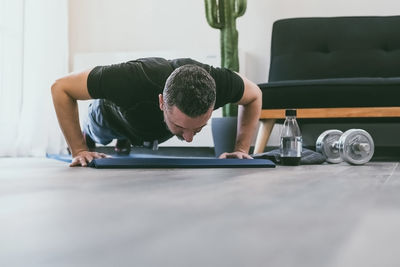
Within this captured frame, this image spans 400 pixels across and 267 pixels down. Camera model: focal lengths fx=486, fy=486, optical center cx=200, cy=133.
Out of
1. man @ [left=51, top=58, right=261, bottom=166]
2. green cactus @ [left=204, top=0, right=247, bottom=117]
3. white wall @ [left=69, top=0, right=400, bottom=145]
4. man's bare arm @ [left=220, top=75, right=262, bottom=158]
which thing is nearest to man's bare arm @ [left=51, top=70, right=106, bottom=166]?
man @ [left=51, top=58, right=261, bottom=166]

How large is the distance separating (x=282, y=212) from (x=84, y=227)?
0.92 feet

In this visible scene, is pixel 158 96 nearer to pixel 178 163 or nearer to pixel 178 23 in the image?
pixel 178 163

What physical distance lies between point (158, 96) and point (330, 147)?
911mm

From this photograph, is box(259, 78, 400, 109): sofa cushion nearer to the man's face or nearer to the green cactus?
the green cactus

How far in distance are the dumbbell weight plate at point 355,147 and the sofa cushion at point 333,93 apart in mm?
490

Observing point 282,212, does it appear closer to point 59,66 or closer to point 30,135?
point 30,135

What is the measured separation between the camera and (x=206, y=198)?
841 millimetres

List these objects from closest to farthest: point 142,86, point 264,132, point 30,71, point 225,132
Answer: point 142,86 → point 264,132 → point 225,132 → point 30,71

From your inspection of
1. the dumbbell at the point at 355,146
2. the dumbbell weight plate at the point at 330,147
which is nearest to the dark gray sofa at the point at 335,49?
the dumbbell weight plate at the point at 330,147

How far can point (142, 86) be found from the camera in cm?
153

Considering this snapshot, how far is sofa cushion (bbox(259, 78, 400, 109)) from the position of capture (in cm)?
240

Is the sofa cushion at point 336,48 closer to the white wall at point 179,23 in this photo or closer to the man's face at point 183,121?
the white wall at point 179,23

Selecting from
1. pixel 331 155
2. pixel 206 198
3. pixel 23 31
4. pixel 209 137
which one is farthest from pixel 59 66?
pixel 206 198

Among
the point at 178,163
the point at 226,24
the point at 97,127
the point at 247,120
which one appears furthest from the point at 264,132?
the point at 178,163
